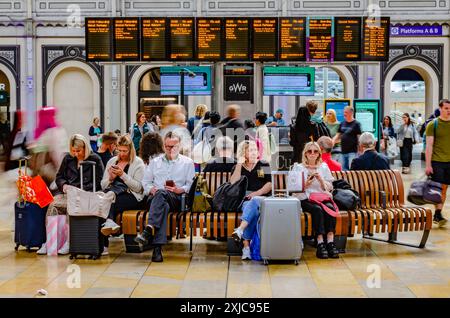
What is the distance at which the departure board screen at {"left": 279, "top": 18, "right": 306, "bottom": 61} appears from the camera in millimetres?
13312

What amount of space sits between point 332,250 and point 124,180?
2.35 meters

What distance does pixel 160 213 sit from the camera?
7109mm

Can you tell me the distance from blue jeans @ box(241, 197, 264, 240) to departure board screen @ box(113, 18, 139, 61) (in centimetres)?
715

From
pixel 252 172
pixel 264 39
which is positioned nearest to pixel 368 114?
pixel 264 39

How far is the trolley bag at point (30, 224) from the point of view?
7625 millimetres

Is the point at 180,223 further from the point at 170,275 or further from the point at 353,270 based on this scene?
the point at 353,270

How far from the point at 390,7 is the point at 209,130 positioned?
14.2 meters

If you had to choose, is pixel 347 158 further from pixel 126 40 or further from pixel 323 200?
pixel 126 40

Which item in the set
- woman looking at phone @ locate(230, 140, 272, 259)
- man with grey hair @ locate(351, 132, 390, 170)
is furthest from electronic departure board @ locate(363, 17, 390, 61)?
woman looking at phone @ locate(230, 140, 272, 259)

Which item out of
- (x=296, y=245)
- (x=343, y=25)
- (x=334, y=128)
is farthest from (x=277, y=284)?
(x=343, y=25)

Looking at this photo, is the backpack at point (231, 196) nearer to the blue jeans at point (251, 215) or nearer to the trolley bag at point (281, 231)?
the blue jeans at point (251, 215)

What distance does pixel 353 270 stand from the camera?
21.7 feet

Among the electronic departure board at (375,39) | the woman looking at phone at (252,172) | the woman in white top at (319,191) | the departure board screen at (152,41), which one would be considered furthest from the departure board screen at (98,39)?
the woman in white top at (319,191)

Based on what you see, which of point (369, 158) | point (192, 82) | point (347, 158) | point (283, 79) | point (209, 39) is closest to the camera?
point (369, 158)
